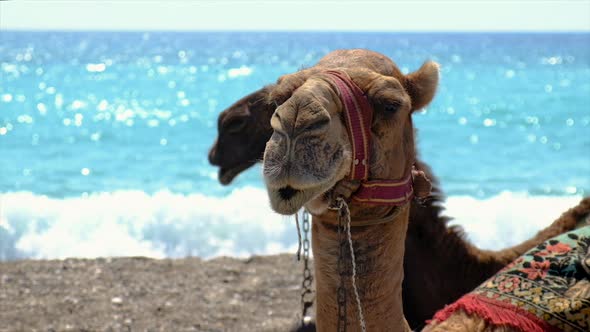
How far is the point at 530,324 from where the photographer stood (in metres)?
3.17

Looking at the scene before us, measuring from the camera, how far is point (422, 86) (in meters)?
2.97

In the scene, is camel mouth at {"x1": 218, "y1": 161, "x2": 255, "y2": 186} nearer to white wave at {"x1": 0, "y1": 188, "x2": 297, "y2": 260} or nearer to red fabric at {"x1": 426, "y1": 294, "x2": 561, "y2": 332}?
red fabric at {"x1": 426, "y1": 294, "x2": 561, "y2": 332}

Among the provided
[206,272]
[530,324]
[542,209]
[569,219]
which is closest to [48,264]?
[206,272]

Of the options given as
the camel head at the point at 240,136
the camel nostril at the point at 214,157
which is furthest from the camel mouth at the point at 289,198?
the camel nostril at the point at 214,157

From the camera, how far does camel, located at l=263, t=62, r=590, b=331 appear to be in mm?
2436

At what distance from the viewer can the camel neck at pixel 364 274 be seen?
2.72m

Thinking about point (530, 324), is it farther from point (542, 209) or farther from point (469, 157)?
point (469, 157)

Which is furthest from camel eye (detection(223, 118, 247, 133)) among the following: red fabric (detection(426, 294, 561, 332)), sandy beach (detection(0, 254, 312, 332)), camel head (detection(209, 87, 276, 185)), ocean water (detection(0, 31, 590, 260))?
red fabric (detection(426, 294, 561, 332))

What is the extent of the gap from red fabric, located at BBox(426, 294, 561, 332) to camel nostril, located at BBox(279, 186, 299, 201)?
1192 mm

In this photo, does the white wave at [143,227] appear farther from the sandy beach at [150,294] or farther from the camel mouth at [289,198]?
the camel mouth at [289,198]

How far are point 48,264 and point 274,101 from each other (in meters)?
6.52

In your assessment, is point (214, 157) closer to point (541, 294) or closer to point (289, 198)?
point (541, 294)

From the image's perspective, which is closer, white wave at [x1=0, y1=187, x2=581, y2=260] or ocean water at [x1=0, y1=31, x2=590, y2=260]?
white wave at [x1=0, y1=187, x2=581, y2=260]

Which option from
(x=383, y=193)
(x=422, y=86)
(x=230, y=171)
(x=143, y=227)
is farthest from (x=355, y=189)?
(x=143, y=227)
